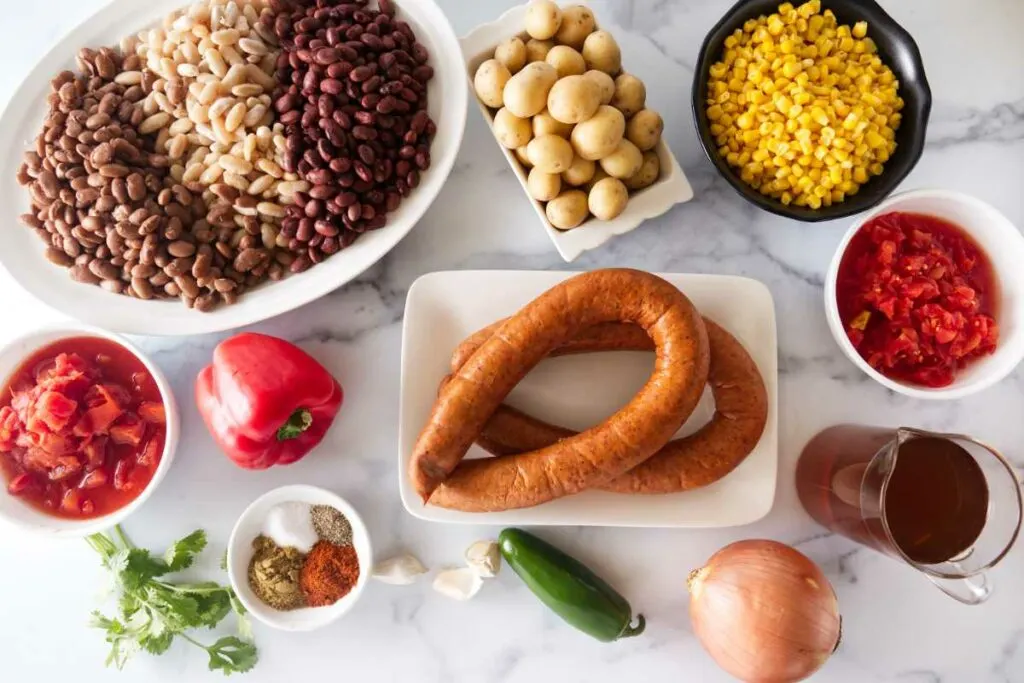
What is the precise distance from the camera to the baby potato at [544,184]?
1382mm

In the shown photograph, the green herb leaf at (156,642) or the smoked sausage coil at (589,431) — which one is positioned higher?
the smoked sausage coil at (589,431)

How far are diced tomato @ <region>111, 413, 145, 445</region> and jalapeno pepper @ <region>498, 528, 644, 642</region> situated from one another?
716mm

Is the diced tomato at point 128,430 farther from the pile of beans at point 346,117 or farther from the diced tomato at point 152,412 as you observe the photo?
the pile of beans at point 346,117

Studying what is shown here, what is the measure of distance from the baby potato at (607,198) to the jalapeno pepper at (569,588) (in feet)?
2.06

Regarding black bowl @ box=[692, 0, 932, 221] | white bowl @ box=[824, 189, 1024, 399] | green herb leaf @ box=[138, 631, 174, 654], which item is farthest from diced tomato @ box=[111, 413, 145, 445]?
white bowl @ box=[824, 189, 1024, 399]

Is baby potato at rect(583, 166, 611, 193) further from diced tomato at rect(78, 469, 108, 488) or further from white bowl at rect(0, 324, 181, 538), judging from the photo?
diced tomato at rect(78, 469, 108, 488)

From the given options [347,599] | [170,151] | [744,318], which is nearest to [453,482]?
[347,599]

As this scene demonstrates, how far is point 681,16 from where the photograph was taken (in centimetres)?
160

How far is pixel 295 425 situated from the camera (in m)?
1.46

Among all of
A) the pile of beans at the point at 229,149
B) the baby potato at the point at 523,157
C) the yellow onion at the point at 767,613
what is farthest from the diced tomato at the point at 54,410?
the yellow onion at the point at 767,613

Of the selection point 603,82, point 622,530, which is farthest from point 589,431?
point 603,82

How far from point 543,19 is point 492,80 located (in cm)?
14

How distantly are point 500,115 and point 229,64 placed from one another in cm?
51

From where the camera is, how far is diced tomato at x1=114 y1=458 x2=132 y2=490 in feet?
4.75
